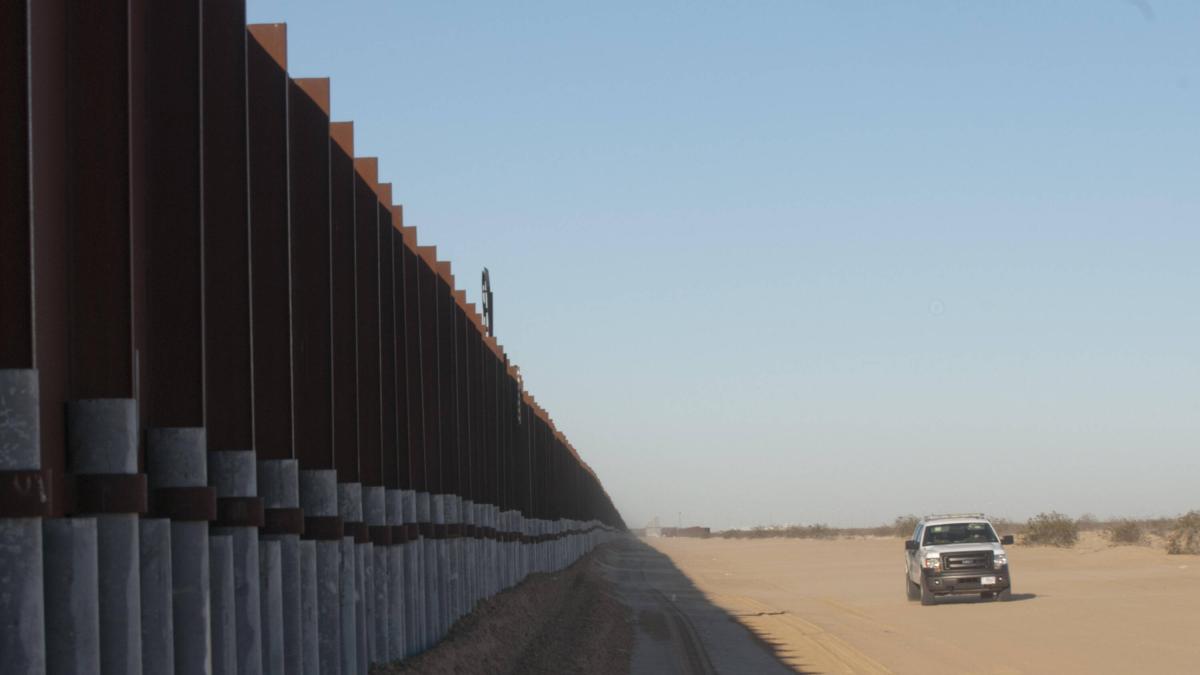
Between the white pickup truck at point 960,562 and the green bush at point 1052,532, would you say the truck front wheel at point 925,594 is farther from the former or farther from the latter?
the green bush at point 1052,532

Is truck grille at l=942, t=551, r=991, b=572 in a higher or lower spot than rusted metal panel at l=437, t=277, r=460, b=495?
lower

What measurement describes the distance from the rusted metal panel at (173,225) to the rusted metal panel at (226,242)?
841 mm

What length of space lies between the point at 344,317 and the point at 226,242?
4.06 metres

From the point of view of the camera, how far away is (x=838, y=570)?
60.3 meters

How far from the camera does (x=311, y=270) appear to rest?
463 inches

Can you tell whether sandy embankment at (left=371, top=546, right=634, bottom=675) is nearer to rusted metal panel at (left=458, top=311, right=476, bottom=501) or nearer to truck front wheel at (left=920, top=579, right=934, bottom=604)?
rusted metal panel at (left=458, top=311, right=476, bottom=501)

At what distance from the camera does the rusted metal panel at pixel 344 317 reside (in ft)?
42.3

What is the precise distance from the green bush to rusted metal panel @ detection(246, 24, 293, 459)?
213ft

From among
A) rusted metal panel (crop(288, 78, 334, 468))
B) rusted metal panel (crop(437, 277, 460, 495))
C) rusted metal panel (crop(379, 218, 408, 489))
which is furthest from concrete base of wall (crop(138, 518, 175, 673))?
rusted metal panel (crop(437, 277, 460, 495))

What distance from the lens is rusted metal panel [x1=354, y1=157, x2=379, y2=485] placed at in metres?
14.2

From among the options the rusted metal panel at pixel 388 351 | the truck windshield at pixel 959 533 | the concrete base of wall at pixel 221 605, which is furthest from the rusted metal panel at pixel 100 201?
the truck windshield at pixel 959 533

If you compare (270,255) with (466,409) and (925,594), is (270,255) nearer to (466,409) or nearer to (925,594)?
(466,409)

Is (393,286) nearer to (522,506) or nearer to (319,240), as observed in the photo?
(319,240)

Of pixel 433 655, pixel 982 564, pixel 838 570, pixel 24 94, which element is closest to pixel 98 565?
pixel 24 94
